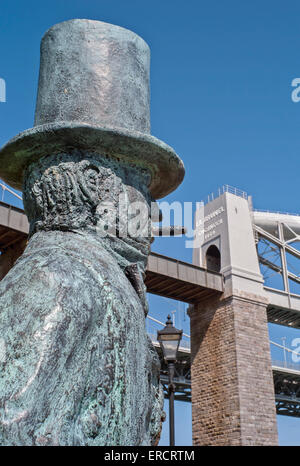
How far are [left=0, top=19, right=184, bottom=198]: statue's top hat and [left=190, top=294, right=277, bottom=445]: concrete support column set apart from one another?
15551mm

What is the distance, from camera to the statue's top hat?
5.98ft

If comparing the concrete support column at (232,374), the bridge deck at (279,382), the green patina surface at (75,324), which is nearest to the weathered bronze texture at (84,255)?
the green patina surface at (75,324)

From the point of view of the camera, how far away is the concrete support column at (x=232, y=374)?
54.9ft

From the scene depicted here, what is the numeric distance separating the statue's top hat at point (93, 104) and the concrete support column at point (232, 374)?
15.6 m

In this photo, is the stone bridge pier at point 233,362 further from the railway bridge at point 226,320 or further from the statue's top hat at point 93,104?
the statue's top hat at point 93,104

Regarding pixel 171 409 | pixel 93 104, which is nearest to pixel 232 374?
pixel 171 409

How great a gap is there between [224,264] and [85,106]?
19076mm

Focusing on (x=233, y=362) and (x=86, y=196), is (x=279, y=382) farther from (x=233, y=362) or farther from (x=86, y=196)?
(x=86, y=196)

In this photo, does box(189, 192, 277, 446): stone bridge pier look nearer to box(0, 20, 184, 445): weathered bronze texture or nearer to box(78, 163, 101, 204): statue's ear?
box(0, 20, 184, 445): weathered bronze texture

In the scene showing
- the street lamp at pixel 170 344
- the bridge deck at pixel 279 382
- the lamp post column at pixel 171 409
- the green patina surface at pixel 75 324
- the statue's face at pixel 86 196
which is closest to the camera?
the green patina surface at pixel 75 324

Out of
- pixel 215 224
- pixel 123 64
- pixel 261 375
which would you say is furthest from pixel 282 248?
pixel 123 64

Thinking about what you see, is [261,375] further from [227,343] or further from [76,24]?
[76,24]

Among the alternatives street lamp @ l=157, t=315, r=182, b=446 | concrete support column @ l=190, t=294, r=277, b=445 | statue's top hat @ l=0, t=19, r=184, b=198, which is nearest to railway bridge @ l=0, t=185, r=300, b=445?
concrete support column @ l=190, t=294, r=277, b=445

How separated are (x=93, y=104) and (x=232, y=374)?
16.2 metres
